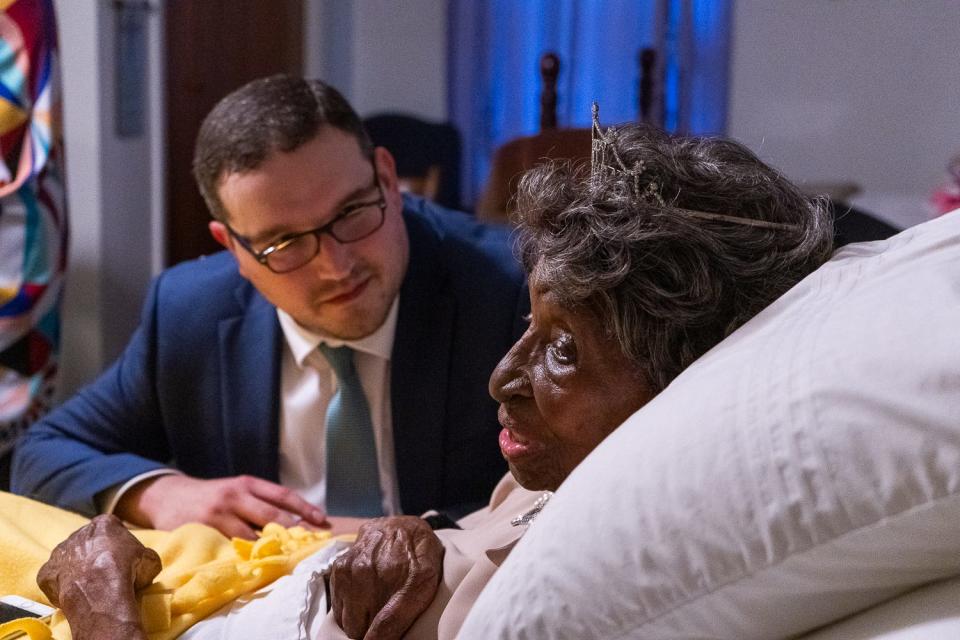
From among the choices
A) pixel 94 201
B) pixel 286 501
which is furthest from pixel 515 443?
pixel 94 201

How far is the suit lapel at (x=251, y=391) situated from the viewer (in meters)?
1.73

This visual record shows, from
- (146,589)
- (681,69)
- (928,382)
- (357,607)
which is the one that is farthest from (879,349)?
(681,69)

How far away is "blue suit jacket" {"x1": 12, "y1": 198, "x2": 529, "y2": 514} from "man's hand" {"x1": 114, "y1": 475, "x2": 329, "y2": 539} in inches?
4.4

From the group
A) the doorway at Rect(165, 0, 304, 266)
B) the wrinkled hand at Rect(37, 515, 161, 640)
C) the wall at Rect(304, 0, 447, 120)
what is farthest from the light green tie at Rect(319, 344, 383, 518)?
the wall at Rect(304, 0, 447, 120)

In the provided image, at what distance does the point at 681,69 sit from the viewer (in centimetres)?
505

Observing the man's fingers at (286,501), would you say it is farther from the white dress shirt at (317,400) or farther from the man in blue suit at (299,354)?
Result: the white dress shirt at (317,400)

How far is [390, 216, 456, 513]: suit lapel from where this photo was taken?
5.52 feet

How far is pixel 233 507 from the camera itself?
1.48 metres

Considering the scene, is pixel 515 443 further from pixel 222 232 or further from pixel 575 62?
pixel 575 62

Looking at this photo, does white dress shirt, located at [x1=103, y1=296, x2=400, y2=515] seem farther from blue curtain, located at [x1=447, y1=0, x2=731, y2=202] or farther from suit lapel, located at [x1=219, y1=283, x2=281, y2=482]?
blue curtain, located at [x1=447, y1=0, x2=731, y2=202]

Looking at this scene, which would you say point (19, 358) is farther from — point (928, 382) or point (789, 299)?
point (928, 382)

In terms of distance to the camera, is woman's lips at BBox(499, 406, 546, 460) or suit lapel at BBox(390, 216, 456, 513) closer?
woman's lips at BBox(499, 406, 546, 460)

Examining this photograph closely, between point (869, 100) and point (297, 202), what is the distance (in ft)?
12.9

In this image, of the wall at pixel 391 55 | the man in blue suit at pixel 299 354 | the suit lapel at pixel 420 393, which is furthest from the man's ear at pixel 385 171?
the wall at pixel 391 55
